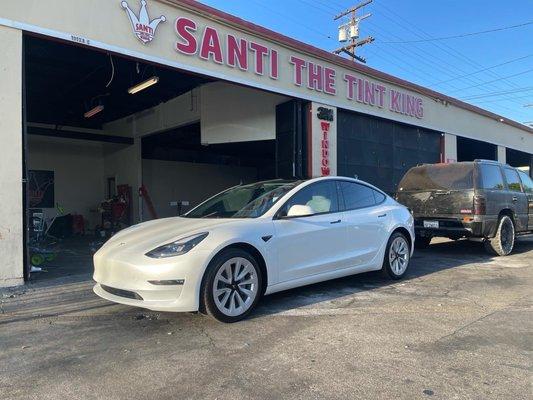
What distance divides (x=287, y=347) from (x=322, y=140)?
8192 mm

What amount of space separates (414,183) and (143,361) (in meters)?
7.51

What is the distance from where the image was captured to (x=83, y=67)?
10812 millimetres

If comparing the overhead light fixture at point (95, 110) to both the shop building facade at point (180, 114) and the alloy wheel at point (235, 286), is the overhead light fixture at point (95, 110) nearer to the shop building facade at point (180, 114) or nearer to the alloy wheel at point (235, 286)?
the shop building facade at point (180, 114)

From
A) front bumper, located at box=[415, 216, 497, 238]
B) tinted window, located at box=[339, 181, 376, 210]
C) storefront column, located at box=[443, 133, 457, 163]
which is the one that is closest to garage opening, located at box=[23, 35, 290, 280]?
tinted window, located at box=[339, 181, 376, 210]

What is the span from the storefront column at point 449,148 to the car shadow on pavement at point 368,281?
6.36 metres

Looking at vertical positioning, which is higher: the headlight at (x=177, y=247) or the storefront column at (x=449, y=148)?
the storefront column at (x=449, y=148)

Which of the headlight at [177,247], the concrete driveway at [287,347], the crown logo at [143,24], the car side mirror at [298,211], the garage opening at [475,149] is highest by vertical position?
the crown logo at [143,24]

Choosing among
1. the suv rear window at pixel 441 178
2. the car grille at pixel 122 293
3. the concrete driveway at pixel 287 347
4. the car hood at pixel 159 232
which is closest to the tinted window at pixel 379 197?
the concrete driveway at pixel 287 347

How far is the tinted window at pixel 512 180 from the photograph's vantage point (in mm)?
9934

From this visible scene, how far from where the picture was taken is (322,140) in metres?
11.7

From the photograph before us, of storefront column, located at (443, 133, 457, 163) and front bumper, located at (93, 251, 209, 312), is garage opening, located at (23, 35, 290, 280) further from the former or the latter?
storefront column, located at (443, 133, 457, 163)

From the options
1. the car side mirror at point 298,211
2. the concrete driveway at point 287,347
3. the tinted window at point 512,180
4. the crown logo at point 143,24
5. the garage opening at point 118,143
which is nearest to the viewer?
the concrete driveway at point 287,347

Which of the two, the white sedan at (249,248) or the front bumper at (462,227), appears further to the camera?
the front bumper at (462,227)

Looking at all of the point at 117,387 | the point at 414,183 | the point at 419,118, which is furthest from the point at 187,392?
the point at 419,118
